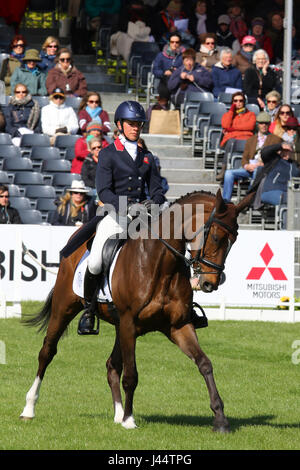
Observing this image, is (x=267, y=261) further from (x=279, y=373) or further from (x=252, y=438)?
(x=252, y=438)

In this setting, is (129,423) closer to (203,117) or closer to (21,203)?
(21,203)

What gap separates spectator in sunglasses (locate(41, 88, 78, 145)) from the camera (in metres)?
21.7

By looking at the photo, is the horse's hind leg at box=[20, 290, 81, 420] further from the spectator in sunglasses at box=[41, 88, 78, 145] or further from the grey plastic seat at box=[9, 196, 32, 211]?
the spectator in sunglasses at box=[41, 88, 78, 145]

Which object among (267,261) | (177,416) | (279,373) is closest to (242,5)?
(267,261)

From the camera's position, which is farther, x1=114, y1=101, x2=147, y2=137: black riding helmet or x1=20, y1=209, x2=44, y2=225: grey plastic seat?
x1=20, y1=209, x2=44, y2=225: grey plastic seat

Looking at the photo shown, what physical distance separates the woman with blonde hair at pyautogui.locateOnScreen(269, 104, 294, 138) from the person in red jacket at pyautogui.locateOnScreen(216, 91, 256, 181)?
58 cm

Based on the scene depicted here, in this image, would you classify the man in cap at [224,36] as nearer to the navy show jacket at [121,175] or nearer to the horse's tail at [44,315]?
the horse's tail at [44,315]

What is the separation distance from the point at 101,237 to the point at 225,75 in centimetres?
1501

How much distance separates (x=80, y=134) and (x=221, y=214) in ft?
44.0

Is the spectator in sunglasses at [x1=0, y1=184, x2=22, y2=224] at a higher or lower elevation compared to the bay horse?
lower

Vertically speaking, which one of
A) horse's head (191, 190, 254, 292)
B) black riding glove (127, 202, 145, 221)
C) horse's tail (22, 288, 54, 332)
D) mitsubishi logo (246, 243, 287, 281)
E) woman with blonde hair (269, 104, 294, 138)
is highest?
black riding glove (127, 202, 145, 221)

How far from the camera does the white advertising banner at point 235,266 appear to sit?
1744 cm

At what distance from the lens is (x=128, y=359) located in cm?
948

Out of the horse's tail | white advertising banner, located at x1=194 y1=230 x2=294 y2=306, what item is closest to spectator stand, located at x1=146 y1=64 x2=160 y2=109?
white advertising banner, located at x1=194 y1=230 x2=294 y2=306
